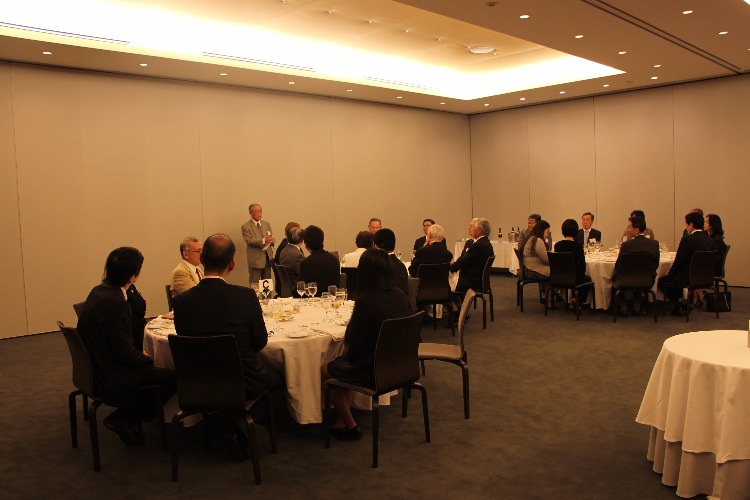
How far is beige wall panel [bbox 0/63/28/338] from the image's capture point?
8172 millimetres

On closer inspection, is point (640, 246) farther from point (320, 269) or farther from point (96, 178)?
point (96, 178)

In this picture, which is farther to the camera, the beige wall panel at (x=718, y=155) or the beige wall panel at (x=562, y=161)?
the beige wall panel at (x=562, y=161)

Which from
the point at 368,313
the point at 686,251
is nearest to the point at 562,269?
the point at 686,251

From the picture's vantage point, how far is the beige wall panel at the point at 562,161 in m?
13.0

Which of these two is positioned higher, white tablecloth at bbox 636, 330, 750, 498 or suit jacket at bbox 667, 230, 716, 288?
suit jacket at bbox 667, 230, 716, 288

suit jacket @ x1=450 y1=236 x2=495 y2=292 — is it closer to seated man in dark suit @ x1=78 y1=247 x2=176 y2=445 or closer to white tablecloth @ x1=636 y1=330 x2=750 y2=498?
white tablecloth @ x1=636 y1=330 x2=750 y2=498

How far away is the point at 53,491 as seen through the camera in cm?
380

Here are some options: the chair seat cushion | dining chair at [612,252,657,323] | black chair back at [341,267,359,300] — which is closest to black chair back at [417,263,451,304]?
black chair back at [341,267,359,300]

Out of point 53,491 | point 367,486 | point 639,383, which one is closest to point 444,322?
point 639,383

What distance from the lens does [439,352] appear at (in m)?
4.96

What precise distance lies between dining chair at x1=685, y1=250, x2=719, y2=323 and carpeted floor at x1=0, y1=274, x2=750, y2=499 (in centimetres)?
215

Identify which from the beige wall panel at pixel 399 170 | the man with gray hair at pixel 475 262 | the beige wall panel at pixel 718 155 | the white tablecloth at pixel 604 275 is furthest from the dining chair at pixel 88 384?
the beige wall panel at pixel 718 155

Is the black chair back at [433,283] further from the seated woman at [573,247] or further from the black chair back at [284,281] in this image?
the seated woman at [573,247]

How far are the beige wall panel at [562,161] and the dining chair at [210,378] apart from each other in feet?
35.2
